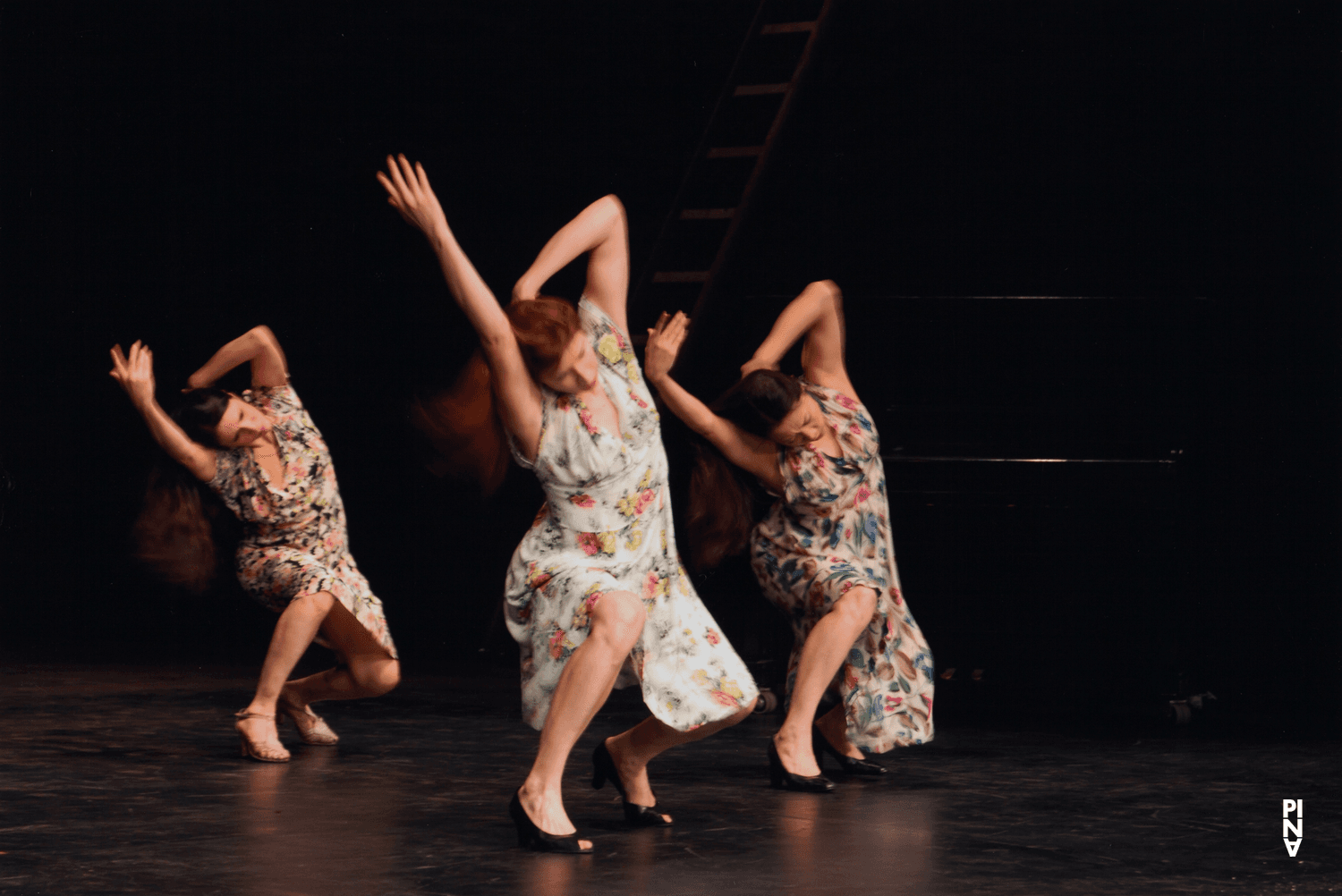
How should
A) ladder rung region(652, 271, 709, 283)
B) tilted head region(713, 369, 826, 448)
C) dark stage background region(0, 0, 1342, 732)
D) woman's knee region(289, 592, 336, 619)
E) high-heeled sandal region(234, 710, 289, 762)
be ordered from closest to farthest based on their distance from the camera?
1. tilted head region(713, 369, 826, 448)
2. high-heeled sandal region(234, 710, 289, 762)
3. woman's knee region(289, 592, 336, 619)
4. dark stage background region(0, 0, 1342, 732)
5. ladder rung region(652, 271, 709, 283)

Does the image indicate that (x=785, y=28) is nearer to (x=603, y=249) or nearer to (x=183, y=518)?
(x=183, y=518)

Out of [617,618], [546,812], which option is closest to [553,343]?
[617,618]

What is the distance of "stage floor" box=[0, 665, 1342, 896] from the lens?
311cm

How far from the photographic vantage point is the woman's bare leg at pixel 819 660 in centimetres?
418

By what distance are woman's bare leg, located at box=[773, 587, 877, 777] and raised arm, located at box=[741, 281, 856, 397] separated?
1.82 ft

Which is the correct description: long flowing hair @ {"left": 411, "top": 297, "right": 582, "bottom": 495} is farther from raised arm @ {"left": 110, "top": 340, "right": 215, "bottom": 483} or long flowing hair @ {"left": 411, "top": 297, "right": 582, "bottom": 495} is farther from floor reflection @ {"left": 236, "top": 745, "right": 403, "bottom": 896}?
raised arm @ {"left": 110, "top": 340, "right": 215, "bottom": 483}

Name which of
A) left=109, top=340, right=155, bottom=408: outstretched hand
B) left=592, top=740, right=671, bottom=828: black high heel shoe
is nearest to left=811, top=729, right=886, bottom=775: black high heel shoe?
left=592, top=740, right=671, bottom=828: black high heel shoe

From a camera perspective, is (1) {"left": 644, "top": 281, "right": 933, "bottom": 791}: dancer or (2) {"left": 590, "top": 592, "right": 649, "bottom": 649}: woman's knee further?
(1) {"left": 644, "top": 281, "right": 933, "bottom": 791}: dancer

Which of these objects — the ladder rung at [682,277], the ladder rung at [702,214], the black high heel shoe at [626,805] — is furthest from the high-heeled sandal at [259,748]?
the ladder rung at [702,214]

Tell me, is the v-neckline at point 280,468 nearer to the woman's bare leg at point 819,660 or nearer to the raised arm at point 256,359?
the raised arm at point 256,359

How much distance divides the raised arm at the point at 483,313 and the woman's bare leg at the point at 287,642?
154 cm

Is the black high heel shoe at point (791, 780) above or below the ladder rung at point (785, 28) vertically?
below

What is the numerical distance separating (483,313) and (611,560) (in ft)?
1.90

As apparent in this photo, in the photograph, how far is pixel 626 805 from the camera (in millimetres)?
3680
